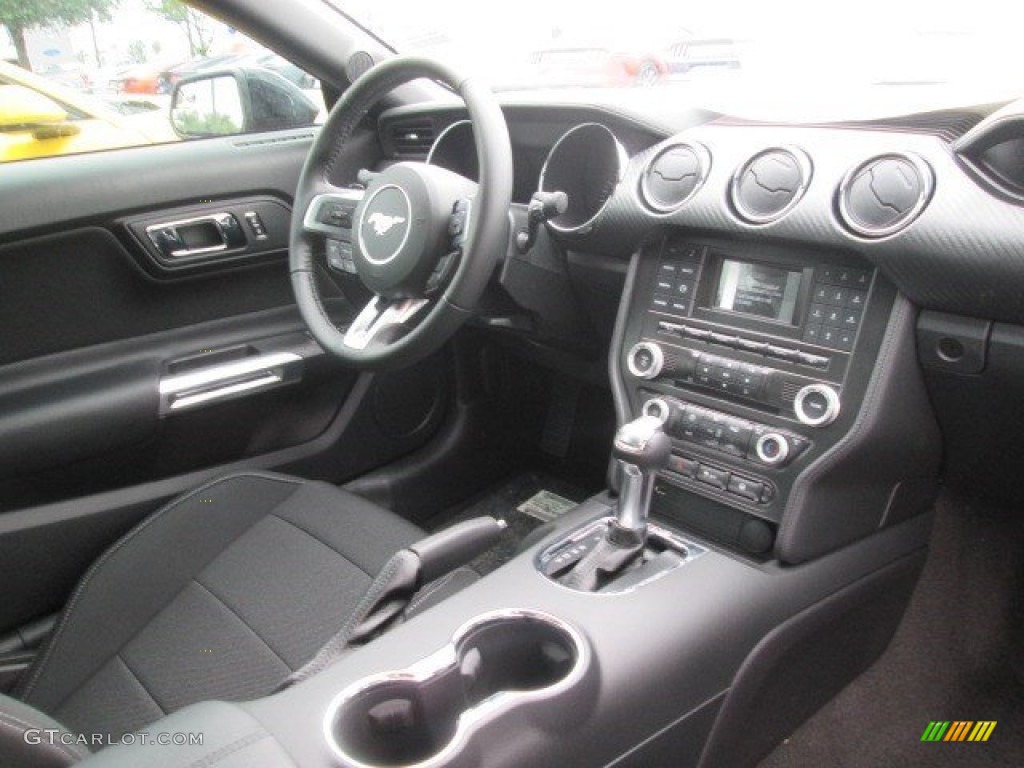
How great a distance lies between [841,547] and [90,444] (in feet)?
→ 4.19

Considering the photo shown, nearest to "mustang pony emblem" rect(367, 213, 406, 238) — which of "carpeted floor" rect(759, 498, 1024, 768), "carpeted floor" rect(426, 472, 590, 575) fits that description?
"carpeted floor" rect(426, 472, 590, 575)

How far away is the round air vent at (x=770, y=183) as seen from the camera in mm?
1113

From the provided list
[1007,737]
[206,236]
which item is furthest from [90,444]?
[1007,737]

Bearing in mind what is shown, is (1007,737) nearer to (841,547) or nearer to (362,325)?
(841,547)

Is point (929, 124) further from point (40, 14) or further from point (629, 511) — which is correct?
point (40, 14)

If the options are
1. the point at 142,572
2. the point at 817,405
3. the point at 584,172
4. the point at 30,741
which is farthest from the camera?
the point at 584,172

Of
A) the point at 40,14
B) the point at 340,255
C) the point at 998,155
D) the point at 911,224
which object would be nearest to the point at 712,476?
the point at 911,224

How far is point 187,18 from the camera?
1.64 metres

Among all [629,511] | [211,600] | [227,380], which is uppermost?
[629,511]

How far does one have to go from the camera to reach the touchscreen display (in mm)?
1118

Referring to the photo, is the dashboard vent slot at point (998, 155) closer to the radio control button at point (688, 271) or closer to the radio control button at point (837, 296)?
the radio control button at point (837, 296)

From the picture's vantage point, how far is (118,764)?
0.66 m

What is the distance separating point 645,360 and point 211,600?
0.77 m

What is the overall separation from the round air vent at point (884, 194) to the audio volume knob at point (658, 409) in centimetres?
36
